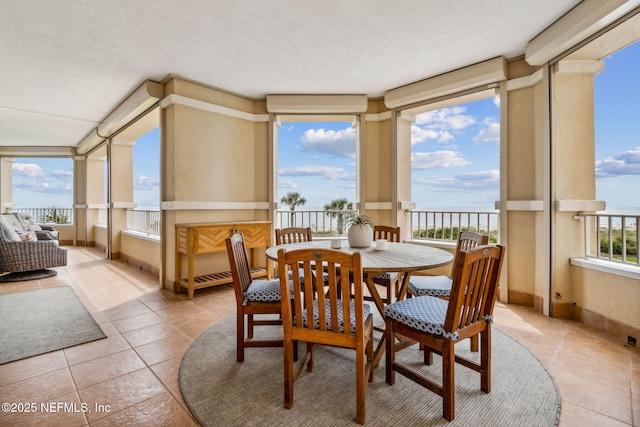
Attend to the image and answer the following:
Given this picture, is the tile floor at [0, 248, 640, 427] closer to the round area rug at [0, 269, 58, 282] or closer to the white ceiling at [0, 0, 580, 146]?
the round area rug at [0, 269, 58, 282]

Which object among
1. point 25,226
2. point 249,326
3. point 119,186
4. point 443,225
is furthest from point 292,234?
point 25,226

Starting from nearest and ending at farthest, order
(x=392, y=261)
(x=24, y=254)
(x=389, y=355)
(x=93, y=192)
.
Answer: (x=389, y=355) < (x=392, y=261) < (x=24, y=254) < (x=93, y=192)

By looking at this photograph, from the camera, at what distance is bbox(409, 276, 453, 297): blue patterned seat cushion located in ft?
7.69

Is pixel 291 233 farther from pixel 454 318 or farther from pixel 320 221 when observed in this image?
pixel 320 221

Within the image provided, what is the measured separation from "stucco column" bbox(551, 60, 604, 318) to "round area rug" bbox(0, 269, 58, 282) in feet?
23.4

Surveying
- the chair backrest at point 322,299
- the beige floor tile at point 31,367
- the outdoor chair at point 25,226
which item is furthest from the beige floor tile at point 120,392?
the outdoor chair at point 25,226

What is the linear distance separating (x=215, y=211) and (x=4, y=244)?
319cm

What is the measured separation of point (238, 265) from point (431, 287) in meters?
1.54

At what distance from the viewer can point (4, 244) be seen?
4.40 meters

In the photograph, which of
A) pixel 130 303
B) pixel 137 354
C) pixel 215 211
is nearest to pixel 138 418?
pixel 137 354

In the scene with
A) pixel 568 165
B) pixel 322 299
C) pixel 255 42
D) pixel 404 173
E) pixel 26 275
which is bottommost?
pixel 26 275

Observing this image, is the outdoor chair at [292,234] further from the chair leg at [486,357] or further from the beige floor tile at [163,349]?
the chair leg at [486,357]

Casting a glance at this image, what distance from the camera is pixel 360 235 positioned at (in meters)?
2.61

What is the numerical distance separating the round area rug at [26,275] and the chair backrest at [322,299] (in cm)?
525
